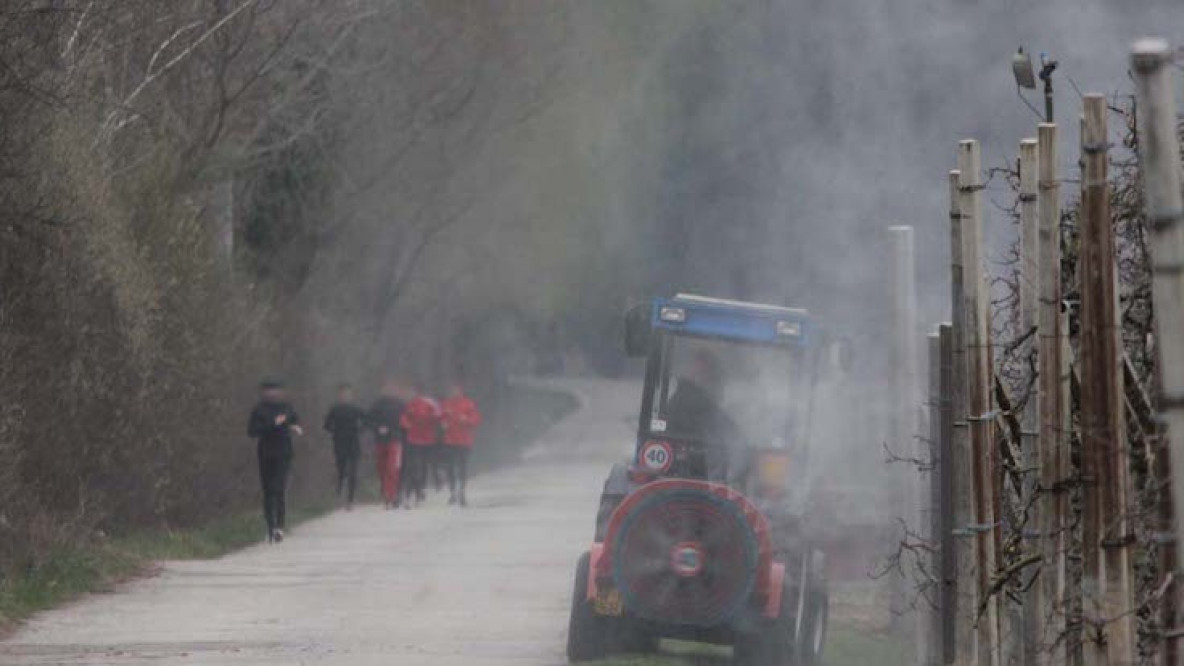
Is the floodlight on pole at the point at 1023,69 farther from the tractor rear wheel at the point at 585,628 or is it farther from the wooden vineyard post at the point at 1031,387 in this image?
the tractor rear wheel at the point at 585,628

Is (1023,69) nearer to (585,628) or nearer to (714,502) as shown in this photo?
(714,502)

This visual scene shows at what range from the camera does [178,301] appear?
27734mm

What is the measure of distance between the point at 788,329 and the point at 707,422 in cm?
85

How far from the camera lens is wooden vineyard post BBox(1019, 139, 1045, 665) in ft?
28.2

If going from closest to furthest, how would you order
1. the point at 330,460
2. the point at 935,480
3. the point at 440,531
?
the point at 935,480, the point at 440,531, the point at 330,460

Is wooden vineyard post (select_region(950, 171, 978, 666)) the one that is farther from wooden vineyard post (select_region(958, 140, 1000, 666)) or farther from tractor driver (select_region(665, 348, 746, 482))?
tractor driver (select_region(665, 348, 746, 482))

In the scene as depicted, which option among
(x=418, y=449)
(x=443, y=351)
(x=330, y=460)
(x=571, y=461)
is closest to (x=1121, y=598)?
(x=418, y=449)

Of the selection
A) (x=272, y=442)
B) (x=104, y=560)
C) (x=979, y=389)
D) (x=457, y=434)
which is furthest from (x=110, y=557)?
(x=979, y=389)

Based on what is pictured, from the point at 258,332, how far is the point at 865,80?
17.7m

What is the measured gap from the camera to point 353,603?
1966 cm

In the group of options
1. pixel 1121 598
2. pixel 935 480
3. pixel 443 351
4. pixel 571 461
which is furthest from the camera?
pixel 571 461

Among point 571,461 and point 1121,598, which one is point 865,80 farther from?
point 571,461

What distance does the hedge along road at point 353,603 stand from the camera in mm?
16047

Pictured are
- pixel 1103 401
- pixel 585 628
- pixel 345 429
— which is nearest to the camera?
pixel 1103 401
